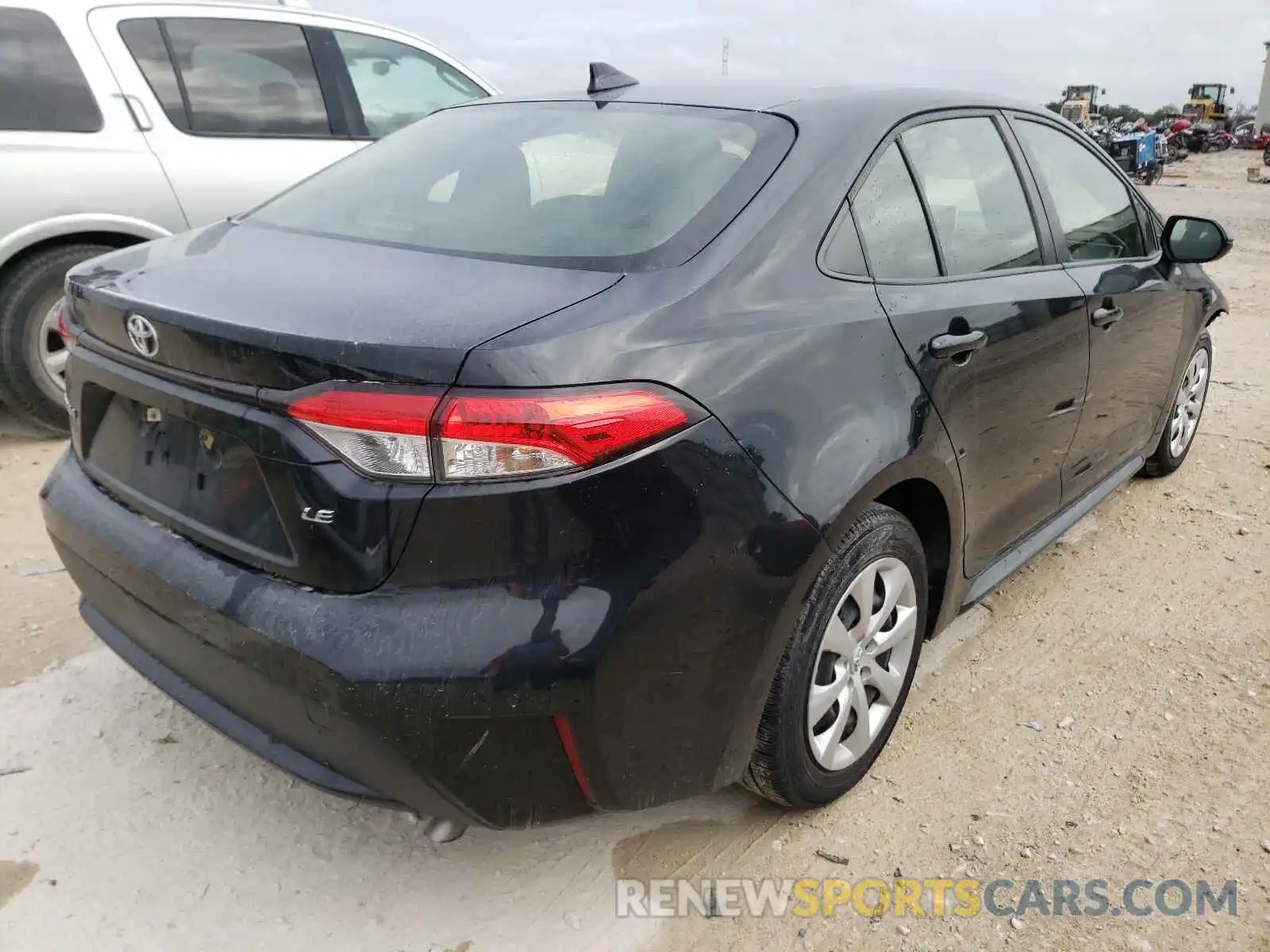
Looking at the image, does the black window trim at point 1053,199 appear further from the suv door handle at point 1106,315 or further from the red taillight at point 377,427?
the red taillight at point 377,427

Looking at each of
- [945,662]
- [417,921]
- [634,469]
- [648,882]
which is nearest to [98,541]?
[417,921]

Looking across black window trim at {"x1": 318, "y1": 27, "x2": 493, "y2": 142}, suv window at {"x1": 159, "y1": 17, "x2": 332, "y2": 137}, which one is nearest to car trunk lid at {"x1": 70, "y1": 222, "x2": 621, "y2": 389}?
suv window at {"x1": 159, "y1": 17, "x2": 332, "y2": 137}

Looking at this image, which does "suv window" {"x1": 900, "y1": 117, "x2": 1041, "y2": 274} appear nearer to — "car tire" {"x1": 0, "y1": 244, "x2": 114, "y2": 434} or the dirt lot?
the dirt lot

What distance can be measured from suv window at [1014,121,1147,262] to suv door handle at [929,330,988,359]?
2.90 feet

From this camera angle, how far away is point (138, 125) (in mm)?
4625

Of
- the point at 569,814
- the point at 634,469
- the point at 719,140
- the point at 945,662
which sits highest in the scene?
the point at 719,140

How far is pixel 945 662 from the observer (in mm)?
3092

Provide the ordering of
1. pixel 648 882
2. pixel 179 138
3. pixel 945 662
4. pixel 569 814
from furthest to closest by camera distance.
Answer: pixel 179 138
pixel 945 662
pixel 648 882
pixel 569 814

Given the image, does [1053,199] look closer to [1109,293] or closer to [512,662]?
[1109,293]

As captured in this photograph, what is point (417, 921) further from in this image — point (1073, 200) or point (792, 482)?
point (1073, 200)

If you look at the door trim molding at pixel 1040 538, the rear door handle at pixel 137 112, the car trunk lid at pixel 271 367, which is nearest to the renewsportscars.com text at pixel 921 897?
the door trim molding at pixel 1040 538

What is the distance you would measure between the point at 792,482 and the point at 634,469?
14.5 inches

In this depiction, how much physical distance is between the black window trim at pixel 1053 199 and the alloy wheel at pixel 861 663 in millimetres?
1304

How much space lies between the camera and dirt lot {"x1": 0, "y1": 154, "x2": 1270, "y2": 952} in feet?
6.82
